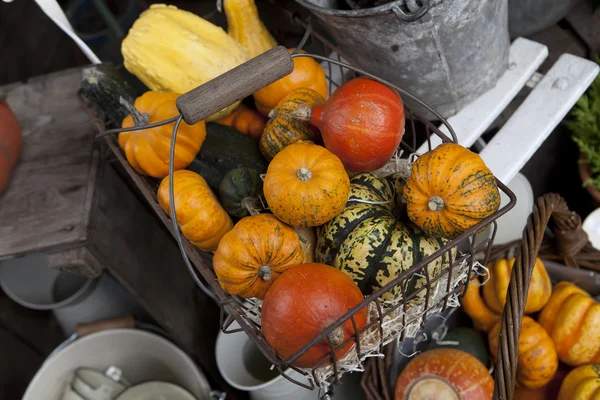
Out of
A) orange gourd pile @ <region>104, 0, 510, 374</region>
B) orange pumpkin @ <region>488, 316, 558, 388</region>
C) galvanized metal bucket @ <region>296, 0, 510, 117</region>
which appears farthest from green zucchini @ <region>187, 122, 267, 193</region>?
orange pumpkin @ <region>488, 316, 558, 388</region>

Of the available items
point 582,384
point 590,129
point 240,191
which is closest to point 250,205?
point 240,191

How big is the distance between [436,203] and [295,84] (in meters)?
0.38

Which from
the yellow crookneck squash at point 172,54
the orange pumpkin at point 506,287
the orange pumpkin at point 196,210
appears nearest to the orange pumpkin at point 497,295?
the orange pumpkin at point 506,287

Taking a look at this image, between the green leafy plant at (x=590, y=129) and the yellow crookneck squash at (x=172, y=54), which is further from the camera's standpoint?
the green leafy plant at (x=590, y=129)

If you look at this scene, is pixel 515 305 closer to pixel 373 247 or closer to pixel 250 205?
pixel 373 247

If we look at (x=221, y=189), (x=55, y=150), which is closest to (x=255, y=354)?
(x=221, y=189)

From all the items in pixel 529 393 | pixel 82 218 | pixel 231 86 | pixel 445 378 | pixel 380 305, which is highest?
pixel 231 86

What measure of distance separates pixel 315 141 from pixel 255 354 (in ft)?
1.80

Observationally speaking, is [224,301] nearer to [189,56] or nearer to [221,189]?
[221,189]

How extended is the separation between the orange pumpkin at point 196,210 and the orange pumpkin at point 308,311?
182 mm

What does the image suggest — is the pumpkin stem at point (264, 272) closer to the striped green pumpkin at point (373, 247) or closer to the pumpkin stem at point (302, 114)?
the striped green pumpkin at point (373, 247)

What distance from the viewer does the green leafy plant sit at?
1112 mm

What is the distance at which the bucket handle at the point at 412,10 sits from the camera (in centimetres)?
70

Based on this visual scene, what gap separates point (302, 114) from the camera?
0.73 m
